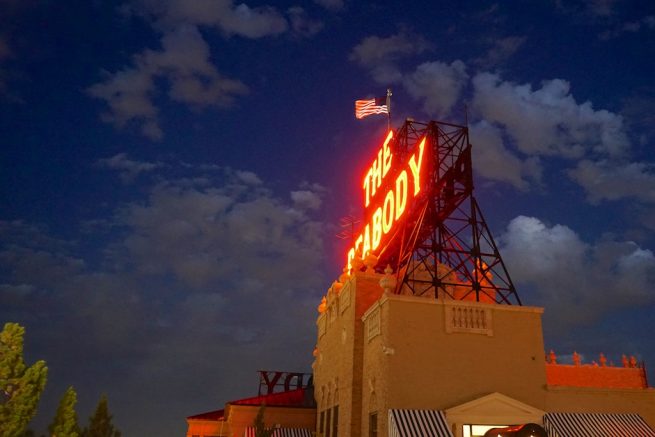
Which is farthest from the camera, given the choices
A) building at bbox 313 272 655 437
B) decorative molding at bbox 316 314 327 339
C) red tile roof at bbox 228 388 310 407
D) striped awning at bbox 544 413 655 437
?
red tile roof at bbox 228 388 310 407

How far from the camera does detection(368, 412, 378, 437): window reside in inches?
797

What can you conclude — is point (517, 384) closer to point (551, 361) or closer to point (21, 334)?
point (551, 361)

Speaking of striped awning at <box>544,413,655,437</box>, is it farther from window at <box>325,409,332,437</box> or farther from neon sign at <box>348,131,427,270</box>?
window at <box>325,409,332,437</box>

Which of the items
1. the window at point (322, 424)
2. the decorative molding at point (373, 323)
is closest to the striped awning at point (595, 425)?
the decorative molding at point (373, 323)

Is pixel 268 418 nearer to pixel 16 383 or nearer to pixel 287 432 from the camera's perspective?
pixel 287 432

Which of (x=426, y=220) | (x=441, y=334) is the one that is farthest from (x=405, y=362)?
(x=426, y=220)

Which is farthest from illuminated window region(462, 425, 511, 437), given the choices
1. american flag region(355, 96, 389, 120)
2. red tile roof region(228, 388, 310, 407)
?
american flag region(355, 96, 389, 120)

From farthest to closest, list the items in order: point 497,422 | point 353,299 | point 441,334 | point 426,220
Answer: point 426,220
point 353,299
point 441,334
point 497,422

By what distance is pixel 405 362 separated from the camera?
768 inches

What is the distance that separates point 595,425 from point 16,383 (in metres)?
22.8

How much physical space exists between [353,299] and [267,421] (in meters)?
11.6

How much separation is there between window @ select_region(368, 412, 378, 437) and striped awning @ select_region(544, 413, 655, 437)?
5.86 metres

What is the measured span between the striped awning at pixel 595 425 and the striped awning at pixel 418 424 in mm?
3731

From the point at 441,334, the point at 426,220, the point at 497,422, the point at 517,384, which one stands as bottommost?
the point at 497,422
